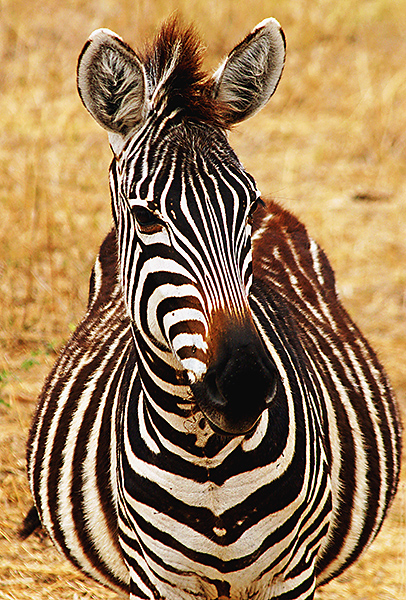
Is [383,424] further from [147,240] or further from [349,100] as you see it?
[349,100]

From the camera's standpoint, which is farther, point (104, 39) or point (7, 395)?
point (7, 395)

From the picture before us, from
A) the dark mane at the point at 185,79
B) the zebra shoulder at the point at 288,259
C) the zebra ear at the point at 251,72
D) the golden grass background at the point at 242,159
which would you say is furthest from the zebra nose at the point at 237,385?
the golden grass background at the point at 242,159

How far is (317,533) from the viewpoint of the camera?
2.90m

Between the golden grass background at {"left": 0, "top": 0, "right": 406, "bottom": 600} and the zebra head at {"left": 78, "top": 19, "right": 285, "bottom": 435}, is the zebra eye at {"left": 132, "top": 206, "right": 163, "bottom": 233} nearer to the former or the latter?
the zebra head at {"left": 78, "top": 19, "right": 285, "bottom": 435}

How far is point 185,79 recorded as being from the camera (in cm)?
257

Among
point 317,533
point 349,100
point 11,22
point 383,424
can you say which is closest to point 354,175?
point 349,100

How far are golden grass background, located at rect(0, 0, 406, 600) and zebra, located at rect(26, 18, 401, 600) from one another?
1427mm

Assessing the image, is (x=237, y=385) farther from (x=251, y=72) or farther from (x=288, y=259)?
(x=288, y=259)

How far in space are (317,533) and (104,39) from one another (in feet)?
6.23

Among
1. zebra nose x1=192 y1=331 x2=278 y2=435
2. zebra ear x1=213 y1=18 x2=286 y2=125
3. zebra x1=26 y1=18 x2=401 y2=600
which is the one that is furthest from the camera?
zebra ear x1=213 y1=18 x2=286 y2=125

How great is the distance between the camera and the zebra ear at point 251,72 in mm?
2699

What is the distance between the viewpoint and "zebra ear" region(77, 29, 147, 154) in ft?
8.34

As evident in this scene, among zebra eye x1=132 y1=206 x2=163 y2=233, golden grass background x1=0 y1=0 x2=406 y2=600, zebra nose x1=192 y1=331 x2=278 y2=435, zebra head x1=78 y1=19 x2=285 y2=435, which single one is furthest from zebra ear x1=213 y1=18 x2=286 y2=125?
golden grass background x1=0 y1=0 x2=406 y2=600

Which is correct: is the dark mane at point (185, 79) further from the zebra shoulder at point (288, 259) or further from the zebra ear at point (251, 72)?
the zebra shoulder at point (288, 259)
